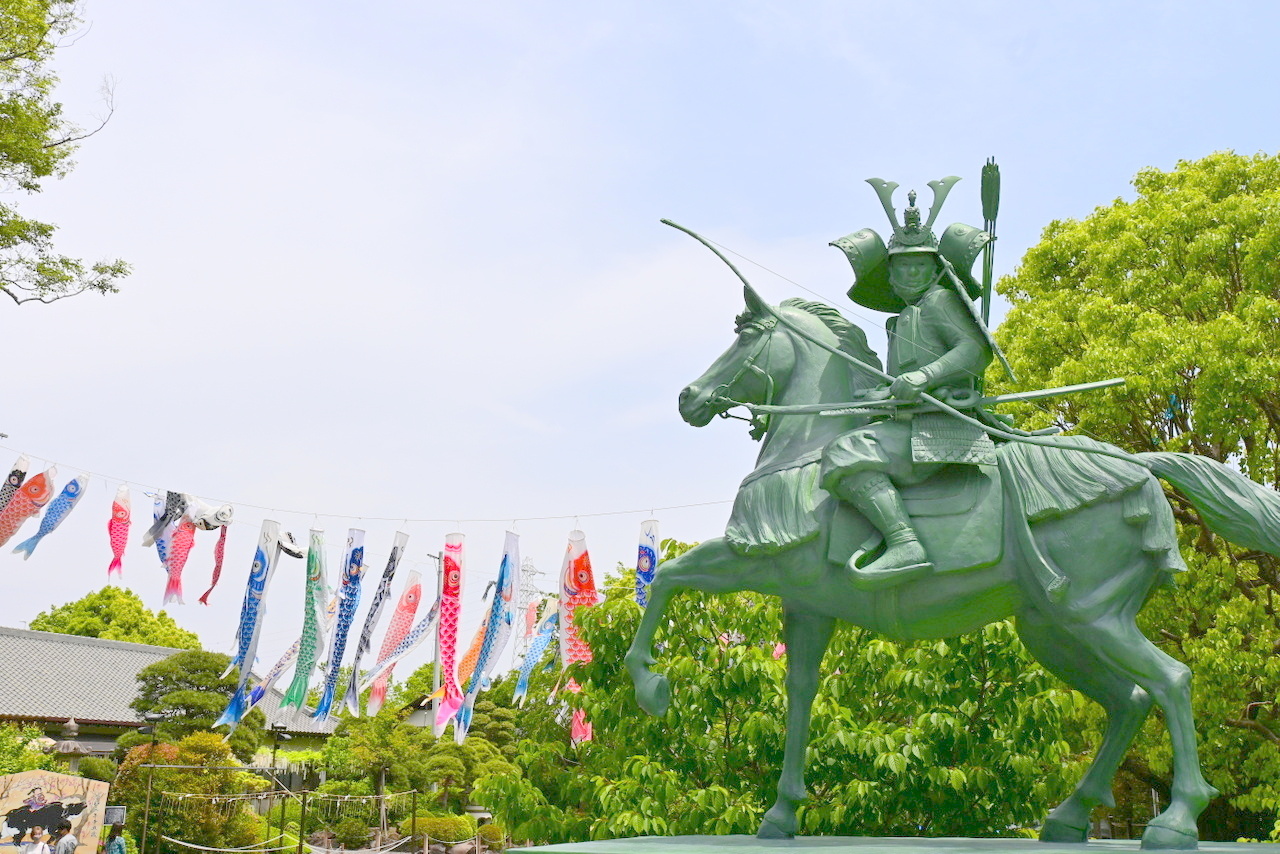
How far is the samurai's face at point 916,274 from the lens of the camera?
199 inches

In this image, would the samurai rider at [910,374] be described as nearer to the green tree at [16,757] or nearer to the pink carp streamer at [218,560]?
the pink carp streamer at [218,560]

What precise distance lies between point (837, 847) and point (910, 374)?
194 centimetres

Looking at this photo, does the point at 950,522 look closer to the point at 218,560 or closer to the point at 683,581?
the point at 683,581

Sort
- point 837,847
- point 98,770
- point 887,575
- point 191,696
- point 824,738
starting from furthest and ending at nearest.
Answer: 1. point 191,696
2. point 98,770
3. point 824,738
4. point 887,575
5. point 837,847

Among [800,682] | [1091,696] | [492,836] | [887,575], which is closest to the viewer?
[887,575]

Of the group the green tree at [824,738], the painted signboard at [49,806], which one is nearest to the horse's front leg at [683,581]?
the green tree at [824,738]

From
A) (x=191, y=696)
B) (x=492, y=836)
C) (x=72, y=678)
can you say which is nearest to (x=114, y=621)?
(x=72, y=678)

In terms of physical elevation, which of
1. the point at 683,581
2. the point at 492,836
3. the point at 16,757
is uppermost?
the point at 683,581

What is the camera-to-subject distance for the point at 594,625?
319 inches

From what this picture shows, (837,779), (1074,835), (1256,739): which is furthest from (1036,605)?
(1256,739)

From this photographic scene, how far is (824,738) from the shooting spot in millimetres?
6527

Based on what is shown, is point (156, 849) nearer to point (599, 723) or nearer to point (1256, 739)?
point (599, 723)

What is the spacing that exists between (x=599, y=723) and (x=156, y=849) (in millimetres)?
12727

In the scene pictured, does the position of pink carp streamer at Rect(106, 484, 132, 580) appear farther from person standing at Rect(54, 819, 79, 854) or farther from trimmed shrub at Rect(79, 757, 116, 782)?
trimmed shrub at Rect(79, 757, 116, 782)
